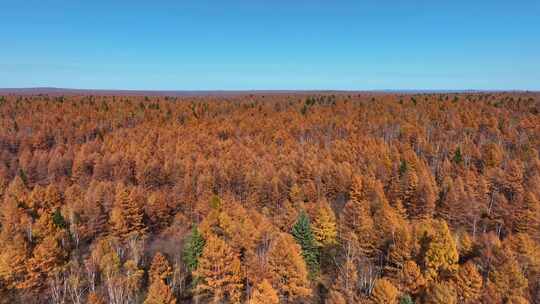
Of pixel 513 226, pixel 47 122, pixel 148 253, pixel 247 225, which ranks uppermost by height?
pixel 47 122

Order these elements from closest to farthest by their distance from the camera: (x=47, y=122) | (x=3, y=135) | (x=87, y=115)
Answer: (x=3, y=135) < (x=47, y=122) < (x=87, y=115)

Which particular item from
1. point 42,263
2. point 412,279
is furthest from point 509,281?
point 42,263

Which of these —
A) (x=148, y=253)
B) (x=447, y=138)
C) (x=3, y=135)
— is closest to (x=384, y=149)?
(x=447, y=138)

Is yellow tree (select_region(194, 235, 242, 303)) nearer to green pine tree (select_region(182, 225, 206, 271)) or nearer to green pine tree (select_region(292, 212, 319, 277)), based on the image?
green pine tree (select_region(182, 225, 206, 271))

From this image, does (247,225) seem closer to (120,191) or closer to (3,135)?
(120,191)

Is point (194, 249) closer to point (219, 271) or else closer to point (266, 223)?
point (219, 271)

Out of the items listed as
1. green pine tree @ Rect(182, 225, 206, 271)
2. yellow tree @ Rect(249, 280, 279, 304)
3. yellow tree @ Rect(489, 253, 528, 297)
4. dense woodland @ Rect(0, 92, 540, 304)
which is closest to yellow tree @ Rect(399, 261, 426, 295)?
dense woodland @ Rect(0, 92, 540, 304)
